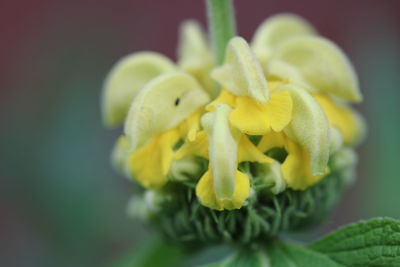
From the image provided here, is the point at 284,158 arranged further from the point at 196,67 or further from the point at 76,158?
the point at 76,158

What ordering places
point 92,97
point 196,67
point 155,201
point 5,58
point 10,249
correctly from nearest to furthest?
point 155,201, point 196,67, point 92,97, point 10,249, point 5,58

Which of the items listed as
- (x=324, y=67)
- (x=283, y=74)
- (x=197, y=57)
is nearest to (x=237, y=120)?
(x=283, y=74)

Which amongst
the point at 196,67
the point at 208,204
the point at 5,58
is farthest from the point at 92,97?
the point at 5,58

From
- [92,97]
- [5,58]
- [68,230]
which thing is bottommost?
[68,230]

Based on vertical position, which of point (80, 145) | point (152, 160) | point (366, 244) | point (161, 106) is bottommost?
point (366, 244)

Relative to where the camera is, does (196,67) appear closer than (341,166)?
No

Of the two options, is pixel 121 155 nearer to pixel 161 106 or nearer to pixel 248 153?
pixel 161 106
